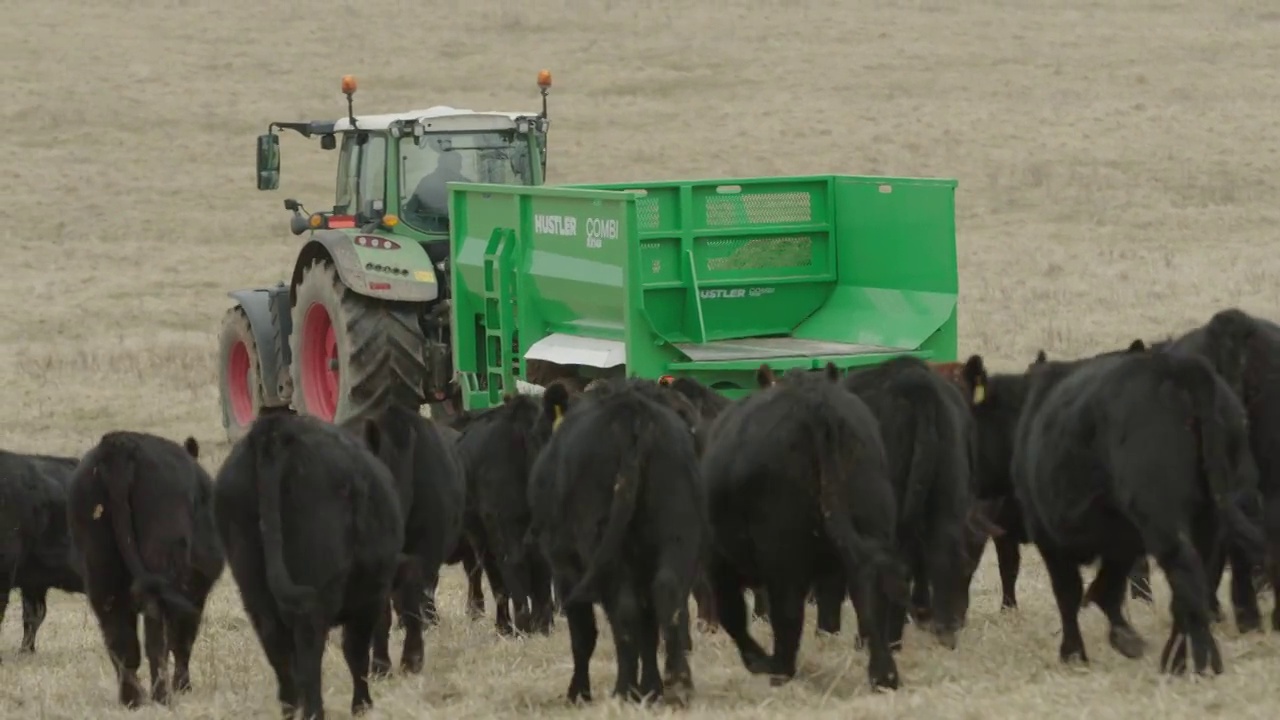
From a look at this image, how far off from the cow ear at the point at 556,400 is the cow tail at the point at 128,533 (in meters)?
1.72

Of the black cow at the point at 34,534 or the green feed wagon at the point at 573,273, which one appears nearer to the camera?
the black cow at the point at 34,534

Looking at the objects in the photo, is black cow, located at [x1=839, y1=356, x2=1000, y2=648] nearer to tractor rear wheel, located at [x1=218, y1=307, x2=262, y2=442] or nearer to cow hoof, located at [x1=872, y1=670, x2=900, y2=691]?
cow hoof, located at [x1=872, y1=670, x2=900, y2=691]

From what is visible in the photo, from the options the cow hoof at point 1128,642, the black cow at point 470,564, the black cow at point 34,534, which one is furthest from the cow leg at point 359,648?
the black cow at point 34,534

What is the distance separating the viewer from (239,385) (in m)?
17.4

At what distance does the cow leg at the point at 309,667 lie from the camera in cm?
732

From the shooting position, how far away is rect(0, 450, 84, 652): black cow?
10273 millimetres

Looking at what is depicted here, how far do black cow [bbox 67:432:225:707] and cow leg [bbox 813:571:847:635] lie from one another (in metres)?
2.57

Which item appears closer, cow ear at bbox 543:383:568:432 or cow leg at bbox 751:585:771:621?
cow ear at bbox 543:383:568:432

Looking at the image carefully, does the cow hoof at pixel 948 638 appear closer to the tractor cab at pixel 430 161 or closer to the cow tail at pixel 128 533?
the cow tail at pixel 128 533

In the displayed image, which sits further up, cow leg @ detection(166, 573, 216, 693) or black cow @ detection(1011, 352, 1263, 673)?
black cow @ detection(1011, 352, 1263, 673)

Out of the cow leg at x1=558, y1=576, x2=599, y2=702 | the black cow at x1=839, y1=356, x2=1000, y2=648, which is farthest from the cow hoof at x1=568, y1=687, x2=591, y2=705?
the black cow at x1=839, y1=356, x2=1000, y2=648

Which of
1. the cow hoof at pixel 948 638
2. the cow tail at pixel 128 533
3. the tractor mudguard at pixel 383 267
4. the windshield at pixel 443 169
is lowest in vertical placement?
the cow hoof at pixel 948 638

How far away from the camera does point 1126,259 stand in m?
28.3

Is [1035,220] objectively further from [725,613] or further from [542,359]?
[725,613]
